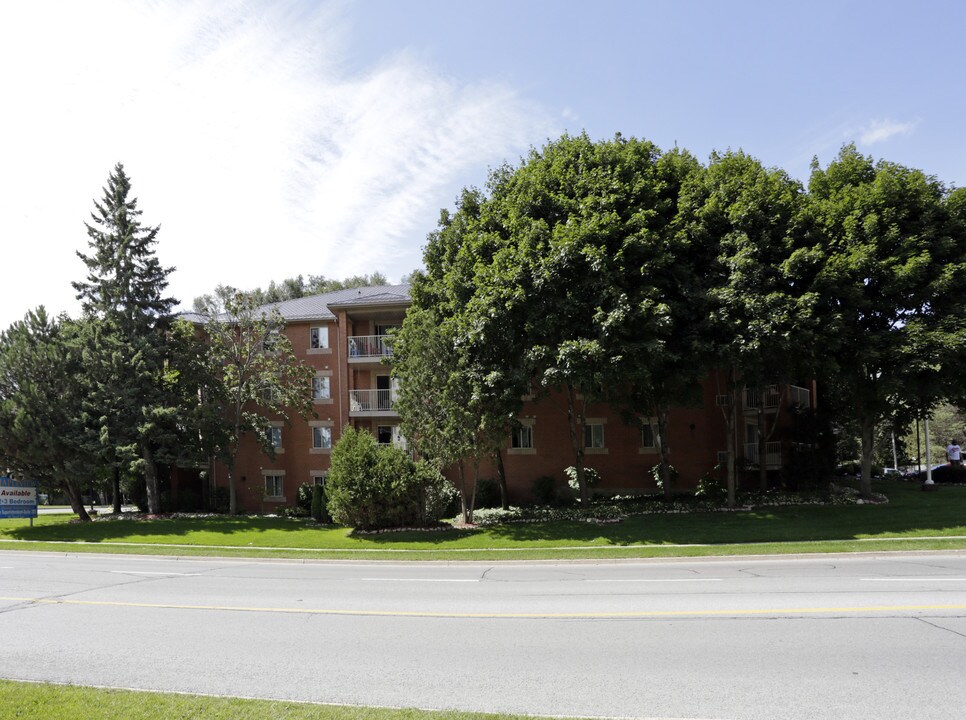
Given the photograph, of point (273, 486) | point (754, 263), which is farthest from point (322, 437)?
point (754, 263)

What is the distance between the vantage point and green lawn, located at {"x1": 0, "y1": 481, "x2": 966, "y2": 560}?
1806 centimetres

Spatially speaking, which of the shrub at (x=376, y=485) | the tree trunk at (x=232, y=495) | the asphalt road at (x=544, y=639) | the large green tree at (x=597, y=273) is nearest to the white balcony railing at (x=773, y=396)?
the large green tree at (x=597, y=273)

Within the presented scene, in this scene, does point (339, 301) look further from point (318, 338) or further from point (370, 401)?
point (370, 401)

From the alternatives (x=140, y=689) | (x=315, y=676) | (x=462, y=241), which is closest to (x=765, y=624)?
(x=315, y=676)

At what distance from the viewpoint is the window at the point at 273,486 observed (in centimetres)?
3559

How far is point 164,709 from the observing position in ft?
19.1

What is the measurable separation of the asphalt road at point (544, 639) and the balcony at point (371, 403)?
18.4 meters

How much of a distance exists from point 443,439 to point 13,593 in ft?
42.4

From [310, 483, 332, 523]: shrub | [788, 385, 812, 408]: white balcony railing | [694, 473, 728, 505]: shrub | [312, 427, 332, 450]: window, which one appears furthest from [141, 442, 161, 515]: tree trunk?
[788, 385, 812, 408]: white balcony railing

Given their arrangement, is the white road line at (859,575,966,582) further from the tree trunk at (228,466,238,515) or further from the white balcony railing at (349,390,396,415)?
the tree trunk at (228,466,238,515)

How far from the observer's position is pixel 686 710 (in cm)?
581

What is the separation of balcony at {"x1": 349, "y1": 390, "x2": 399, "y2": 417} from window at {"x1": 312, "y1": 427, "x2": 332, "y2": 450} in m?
3.04

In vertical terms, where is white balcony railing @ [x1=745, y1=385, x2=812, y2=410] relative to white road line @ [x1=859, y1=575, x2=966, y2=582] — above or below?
above

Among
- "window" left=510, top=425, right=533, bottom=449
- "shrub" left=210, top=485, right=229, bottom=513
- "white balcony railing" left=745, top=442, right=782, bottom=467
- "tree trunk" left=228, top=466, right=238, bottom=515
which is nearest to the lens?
"tree trunk" left=228, top=466, right=238, bottom=515
